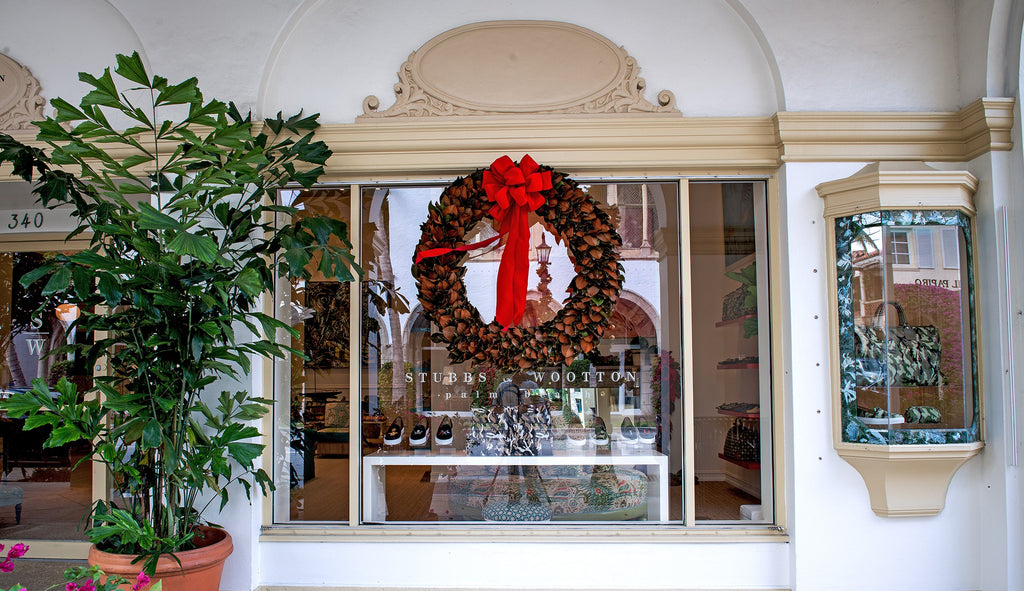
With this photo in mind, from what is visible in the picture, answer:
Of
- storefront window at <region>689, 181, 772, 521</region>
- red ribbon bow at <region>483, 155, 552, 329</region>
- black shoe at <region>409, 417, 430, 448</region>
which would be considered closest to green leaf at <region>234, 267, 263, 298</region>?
red ribbon bow at <region>483, 155, 552, 329</region>

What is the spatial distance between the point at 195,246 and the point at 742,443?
2.86 m

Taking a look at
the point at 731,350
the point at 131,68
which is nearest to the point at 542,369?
the point at 731,350

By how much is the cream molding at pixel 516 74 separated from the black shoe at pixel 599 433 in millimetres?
1699

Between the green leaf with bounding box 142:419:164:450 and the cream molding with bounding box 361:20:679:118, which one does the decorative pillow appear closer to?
the green leaf with bounding box 142:419:164:450

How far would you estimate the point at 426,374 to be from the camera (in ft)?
12.7

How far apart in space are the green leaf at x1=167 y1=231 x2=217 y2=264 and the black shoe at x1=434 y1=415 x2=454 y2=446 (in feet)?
5.47

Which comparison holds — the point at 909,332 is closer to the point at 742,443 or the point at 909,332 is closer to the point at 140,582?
the point at 742,443

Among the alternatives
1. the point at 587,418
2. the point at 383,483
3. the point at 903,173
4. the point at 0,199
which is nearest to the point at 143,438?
the point at 383,483

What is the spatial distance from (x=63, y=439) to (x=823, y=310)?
3.48 m

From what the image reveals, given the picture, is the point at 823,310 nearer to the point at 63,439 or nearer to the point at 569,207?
the point at 569,207

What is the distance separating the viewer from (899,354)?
3338 mm

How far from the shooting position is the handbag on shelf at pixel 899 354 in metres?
3.33

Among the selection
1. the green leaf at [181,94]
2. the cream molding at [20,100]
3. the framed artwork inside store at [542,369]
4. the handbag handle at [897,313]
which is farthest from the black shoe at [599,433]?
the cream molding at [20,100]

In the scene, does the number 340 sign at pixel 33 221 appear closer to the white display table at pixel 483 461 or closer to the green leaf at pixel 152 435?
the green leaf at pixel 152 435
